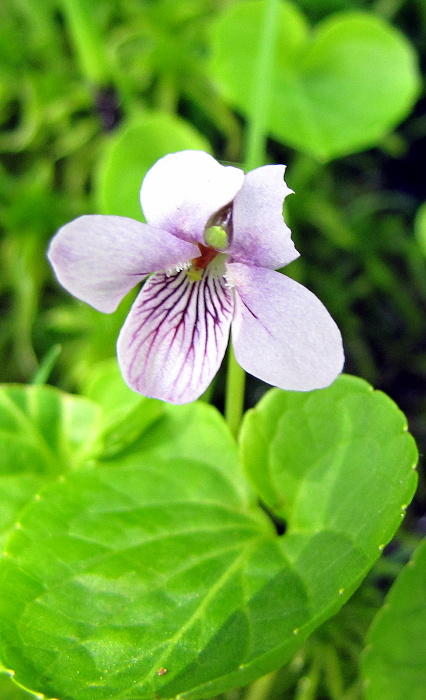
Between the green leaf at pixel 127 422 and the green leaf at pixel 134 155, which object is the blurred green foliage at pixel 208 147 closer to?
the green leaf at pixel 134 155

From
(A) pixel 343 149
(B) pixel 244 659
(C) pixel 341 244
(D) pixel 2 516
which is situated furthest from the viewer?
(C) pixel 341 244

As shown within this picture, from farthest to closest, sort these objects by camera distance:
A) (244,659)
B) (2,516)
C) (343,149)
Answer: (343,149) < (2,516) < (244,659)

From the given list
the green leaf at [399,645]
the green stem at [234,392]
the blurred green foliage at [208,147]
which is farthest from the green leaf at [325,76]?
the green leaf at [399,645]

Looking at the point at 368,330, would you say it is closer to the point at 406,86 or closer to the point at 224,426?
the point at 406,86

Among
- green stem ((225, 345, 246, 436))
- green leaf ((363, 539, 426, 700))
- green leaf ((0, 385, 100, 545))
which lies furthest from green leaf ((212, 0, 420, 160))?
green leaf ((363, 539, 426, 700))

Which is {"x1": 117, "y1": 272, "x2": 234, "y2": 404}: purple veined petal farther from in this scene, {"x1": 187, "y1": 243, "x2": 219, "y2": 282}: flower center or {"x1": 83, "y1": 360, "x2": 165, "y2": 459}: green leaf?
{"x1": 83, "y1": 360, "x2": 165, "y2": 459}: green leaf

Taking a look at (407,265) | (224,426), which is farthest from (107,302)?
(407,265)

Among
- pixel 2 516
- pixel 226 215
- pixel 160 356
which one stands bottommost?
pixel 2 516
